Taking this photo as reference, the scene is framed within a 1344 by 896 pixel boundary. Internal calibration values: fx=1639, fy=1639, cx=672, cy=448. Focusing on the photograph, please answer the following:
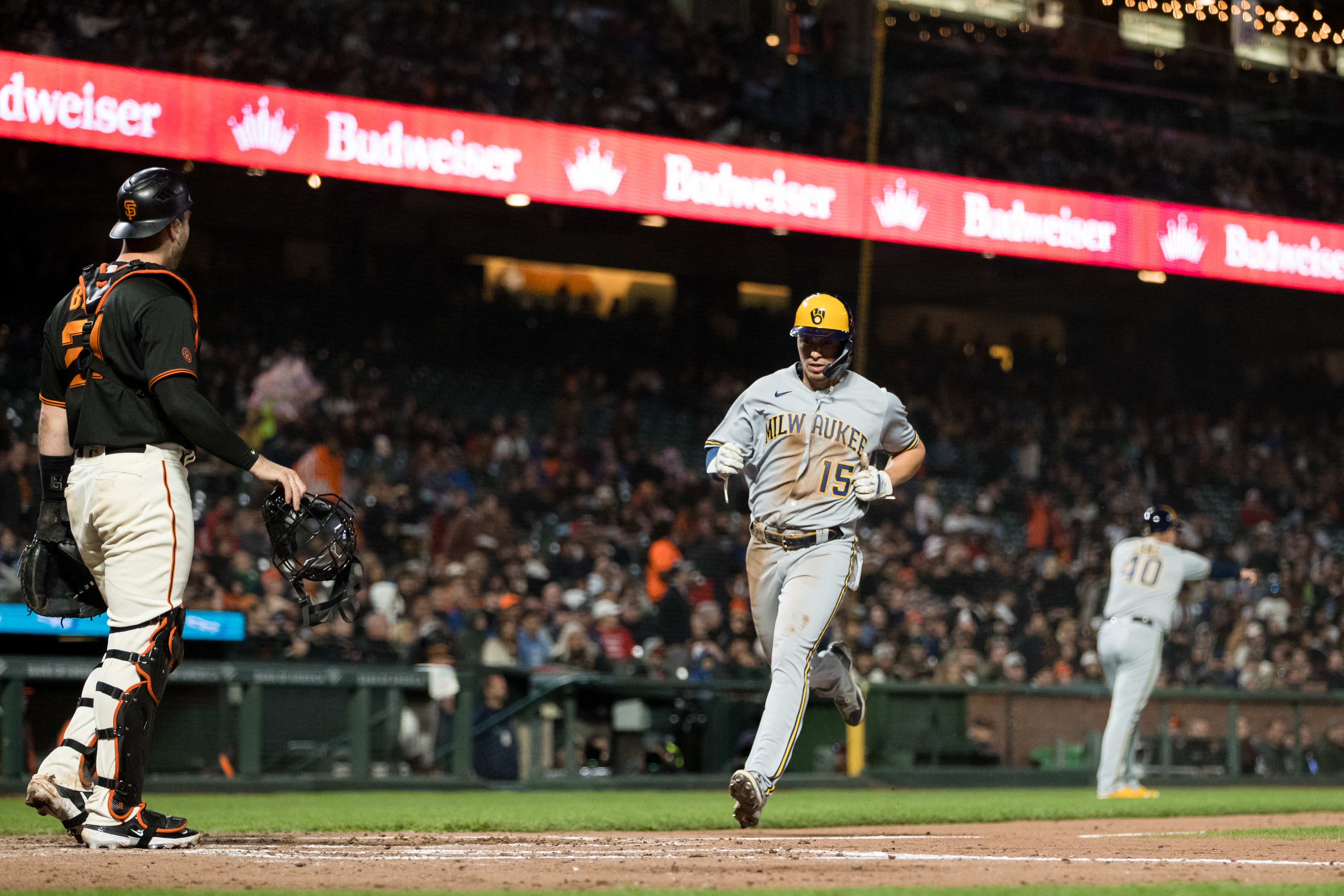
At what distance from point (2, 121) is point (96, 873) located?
10.2 meters

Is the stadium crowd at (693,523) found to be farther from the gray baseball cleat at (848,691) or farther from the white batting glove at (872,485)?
the white batting glove at (872,485)

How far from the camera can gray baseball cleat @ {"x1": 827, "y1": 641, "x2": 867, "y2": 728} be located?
6234mm

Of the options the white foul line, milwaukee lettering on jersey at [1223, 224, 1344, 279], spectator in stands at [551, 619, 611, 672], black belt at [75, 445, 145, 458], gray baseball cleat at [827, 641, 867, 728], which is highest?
milwaukee lettering on jersey at [1223, 224, 1344, 279]

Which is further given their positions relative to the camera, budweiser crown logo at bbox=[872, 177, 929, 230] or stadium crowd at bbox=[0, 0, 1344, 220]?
budweiser crown logo at bbox=[872, 177, 929, 230]

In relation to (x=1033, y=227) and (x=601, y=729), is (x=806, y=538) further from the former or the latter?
(x=1033, y=227)

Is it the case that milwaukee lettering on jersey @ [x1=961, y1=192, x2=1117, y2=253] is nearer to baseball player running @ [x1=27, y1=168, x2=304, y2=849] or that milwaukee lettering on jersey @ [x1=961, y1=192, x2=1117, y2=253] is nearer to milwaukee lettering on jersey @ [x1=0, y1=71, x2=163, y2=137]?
milwaukee lettering on jersey @ [x1=0, y1=71, x2=163, y2=137]

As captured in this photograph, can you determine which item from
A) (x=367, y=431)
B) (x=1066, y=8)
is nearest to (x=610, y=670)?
(x=367, y=431)

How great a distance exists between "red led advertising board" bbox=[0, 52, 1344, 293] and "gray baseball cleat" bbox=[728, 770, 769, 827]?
931 centimetres

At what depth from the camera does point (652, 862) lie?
4.75 metres

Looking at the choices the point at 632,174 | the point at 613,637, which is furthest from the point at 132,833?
the point at 632,174

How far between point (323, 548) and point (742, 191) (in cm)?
1161

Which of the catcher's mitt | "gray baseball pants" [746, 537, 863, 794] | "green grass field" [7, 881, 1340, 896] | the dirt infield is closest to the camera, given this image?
"green grass field" [7, 881, 1340, 896]

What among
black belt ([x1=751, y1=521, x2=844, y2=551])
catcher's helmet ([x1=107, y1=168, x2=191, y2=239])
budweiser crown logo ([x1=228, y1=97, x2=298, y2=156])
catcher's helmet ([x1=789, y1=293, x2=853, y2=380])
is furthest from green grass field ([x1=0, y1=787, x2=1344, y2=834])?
budweiser crown logo ([x1=228, y1=97, x2=298, y2=156])

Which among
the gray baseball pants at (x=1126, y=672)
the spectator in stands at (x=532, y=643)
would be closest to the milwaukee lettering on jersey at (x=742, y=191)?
the spectator in stands at (x=532, y=643)
